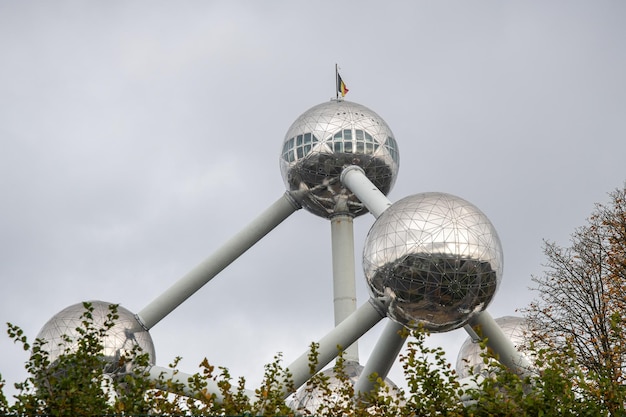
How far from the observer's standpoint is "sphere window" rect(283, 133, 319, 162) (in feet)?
72.4

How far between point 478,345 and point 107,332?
8.01 m

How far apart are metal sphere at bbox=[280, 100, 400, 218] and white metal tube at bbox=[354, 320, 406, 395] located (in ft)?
16.1

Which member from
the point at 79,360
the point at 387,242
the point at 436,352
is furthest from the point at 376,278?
the point at 79,360

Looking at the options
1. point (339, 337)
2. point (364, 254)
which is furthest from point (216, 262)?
point (364, 254)

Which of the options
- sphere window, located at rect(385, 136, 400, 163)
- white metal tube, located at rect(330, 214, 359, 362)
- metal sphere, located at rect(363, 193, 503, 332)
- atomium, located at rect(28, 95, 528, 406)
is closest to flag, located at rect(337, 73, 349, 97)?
atomium, located at rect(28, 95, 528, 406)

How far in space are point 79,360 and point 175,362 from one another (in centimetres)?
127

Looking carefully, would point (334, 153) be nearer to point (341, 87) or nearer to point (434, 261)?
point (341, 87)

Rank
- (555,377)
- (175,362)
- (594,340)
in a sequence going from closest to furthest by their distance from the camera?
1. (555,377)
2. (175,362)
3. (594,340)

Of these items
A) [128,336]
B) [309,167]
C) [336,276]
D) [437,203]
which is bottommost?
[437,203]

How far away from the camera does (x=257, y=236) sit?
22.4 meters

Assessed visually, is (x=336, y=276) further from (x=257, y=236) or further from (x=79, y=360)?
(x=79, y=360)

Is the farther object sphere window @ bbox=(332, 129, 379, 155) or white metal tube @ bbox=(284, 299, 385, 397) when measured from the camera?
sphere window @ bbox=(332, 129, 379, 155)

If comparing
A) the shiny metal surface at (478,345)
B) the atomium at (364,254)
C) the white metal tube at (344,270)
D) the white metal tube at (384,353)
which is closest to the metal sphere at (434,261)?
the atomium at (364,254)

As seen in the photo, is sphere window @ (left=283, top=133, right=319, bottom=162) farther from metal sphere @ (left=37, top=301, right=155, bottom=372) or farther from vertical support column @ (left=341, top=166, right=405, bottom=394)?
metal sphere @ (left=37, top=301, right=155, bottom=372)
